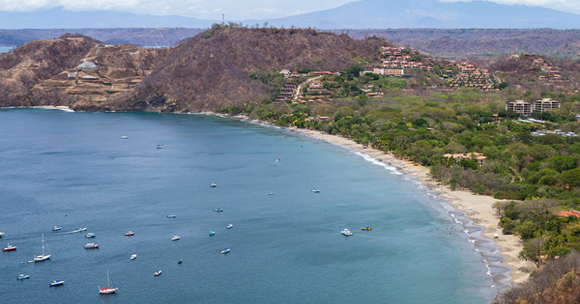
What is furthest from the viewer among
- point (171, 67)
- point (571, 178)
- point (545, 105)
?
point (171, 67)

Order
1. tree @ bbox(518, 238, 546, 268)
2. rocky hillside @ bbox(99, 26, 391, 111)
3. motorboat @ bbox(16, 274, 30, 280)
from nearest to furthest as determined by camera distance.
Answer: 1. motorboat @ bbox(16, 274, 30, 280)
2. tree @ bbox(518, 238, 546, 268)
3. rocky hillside @ bbox(99, 26, 391, 111)

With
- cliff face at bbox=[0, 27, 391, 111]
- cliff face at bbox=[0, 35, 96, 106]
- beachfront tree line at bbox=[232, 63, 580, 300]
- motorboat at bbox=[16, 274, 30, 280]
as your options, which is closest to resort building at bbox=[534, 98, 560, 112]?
beachfront tree line at bbox=[232, 63, 580, 300]

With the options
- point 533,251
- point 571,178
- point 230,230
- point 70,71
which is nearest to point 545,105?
point 571,178

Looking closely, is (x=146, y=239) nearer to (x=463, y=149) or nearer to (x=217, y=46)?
(x=463, y=149)

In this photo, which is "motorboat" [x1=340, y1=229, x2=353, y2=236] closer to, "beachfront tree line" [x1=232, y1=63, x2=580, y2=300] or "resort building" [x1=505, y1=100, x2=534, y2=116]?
"beachfront tree line" [x1=232, y1=63, x2=580, y2=300]

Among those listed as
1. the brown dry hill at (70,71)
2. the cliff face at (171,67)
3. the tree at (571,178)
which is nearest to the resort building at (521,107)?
the tree at (571,178)

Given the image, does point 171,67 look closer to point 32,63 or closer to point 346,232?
point 32,63

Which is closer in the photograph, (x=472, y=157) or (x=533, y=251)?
(x=533, y=251)
